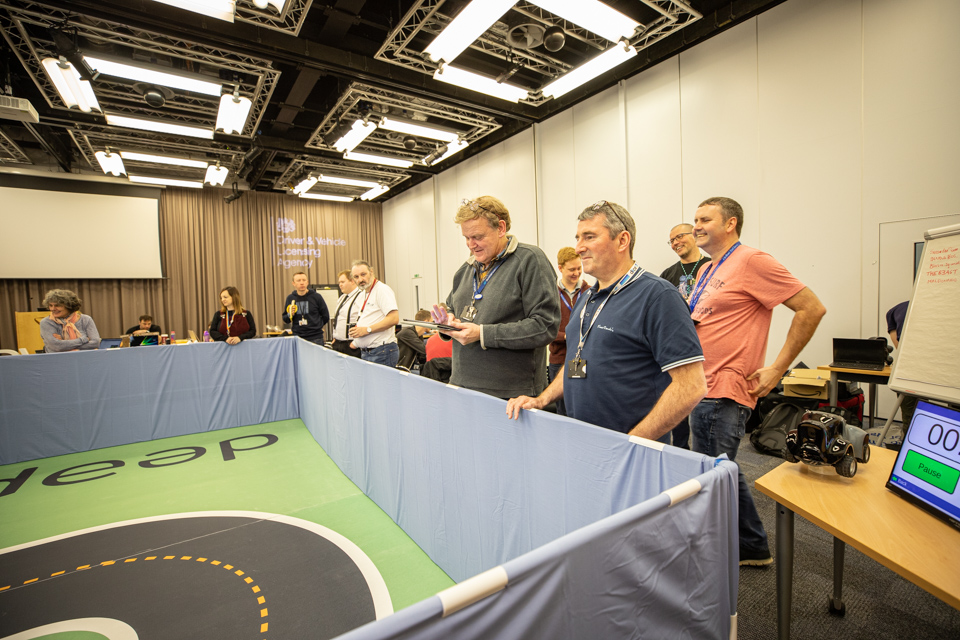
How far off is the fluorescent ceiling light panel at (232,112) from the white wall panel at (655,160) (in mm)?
4777

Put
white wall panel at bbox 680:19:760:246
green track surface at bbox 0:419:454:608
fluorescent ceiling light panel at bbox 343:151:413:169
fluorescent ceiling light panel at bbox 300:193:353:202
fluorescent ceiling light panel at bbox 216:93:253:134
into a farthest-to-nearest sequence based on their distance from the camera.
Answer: fluorescent ceiling light panel at bbox 300:193:353:202 → fluorescent ceiling light panel at bbox 343:151:413:169 → fluorescent ceiling light panel at bbox 216:93:253:134 → white wall panel at bbox 680:19:760:246 → green track surface at bbox 0:419:454:608

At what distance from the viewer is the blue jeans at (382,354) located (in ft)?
13.0

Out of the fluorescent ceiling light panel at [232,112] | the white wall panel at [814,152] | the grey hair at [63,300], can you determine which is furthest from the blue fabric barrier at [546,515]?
the fluorescent ceiling light panel at [232,112]

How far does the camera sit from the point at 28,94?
236 inches

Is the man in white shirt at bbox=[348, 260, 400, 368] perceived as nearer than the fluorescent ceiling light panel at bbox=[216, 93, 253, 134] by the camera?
Yes

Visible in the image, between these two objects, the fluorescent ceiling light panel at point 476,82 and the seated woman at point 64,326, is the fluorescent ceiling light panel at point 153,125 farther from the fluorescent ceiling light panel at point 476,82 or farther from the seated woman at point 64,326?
the fluorescent ceiling light panel at point 476,82

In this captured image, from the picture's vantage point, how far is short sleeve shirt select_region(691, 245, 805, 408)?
1819 millimetres

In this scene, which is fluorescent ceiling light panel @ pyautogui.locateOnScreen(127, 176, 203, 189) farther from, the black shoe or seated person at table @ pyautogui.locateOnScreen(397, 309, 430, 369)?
the black shoe

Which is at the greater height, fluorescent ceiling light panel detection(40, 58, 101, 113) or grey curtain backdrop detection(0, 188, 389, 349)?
fluorescent ceiling light panel detection(40, 58, 101, 113)

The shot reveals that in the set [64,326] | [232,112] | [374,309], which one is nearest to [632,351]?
[374,309]

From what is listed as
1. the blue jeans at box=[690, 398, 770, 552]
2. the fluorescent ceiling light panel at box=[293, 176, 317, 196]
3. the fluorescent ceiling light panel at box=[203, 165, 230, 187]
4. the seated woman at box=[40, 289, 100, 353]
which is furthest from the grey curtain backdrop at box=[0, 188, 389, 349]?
the blue jeans at box=[690, 398, 770, 552]

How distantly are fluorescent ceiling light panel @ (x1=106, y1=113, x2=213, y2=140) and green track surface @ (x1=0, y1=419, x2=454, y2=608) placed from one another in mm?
4249

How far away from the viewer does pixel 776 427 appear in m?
3.65

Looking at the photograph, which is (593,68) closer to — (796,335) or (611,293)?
(796,335)
